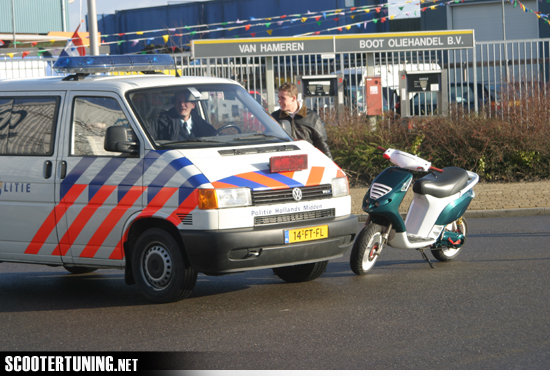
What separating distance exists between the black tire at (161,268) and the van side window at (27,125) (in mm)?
1383

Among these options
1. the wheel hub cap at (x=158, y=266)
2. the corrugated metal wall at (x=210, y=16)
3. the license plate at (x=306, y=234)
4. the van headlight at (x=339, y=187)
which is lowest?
the wheel hub cap at (x=158, y=266)

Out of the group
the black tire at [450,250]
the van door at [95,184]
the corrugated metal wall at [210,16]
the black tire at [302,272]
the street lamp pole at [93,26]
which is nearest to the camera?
the van door at [95,184]

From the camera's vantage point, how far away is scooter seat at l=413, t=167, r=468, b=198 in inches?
327

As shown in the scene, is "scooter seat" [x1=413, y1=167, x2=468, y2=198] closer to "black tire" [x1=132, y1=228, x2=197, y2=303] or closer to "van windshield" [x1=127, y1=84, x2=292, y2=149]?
"van windshield" [x1=127, y1=84, x2=292, y2=149]

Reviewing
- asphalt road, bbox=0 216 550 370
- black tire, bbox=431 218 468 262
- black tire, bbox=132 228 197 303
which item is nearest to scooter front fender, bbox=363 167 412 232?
asphalt road, bbox=0 216 550 370

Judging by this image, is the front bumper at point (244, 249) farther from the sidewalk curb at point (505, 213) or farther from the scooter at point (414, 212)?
the sidewalk curb at point (505, 213)

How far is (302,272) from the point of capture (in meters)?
7.79

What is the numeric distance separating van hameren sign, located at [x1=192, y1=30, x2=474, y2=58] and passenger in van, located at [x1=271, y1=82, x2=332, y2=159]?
8334mm

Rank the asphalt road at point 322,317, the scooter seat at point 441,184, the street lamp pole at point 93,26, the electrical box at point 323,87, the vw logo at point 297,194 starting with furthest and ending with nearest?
the electrical box at point 323,87
the street lamp pole at point 93,26
the scooter seat at point 441,184
the vw logo at point 297,194
the asphalt road at point 322,317

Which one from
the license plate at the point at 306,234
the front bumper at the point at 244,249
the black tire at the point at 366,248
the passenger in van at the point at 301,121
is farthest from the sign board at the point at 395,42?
the front bumper at the point at 244,249

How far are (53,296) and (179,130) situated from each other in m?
2.05

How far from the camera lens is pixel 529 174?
50.3ft

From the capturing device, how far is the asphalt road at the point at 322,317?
523 cm

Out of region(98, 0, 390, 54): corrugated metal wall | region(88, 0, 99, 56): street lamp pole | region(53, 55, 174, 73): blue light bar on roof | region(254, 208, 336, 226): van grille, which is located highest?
region(98, 0, 390, 54): corrugated metal wall
